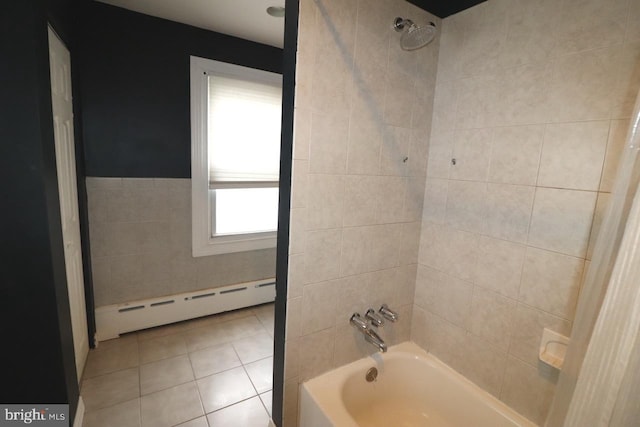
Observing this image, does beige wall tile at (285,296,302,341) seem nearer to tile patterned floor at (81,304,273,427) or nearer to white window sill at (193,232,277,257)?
tile patterned floor at (81,304,273,427)

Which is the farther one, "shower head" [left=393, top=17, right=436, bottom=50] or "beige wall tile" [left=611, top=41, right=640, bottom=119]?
"shower head" [left=393, top=17, right=436, bottom=50]

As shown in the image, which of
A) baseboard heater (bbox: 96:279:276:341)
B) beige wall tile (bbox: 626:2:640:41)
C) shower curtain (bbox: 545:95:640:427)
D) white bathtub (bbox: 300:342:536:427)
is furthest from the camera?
baseboard heater (bbox: 96:279:276:341)

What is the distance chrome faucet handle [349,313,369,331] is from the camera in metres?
1.51

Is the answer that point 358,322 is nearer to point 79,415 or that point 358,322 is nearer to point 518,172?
point 518,172

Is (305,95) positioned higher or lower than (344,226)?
higher

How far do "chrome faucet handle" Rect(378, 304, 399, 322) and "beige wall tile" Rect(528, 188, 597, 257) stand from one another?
0.73 metres

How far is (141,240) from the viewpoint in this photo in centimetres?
235

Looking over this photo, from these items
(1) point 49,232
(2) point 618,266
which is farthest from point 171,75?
(2) point 618,266

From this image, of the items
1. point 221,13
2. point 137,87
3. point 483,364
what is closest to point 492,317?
point 483,364

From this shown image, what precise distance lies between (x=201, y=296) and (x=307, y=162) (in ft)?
6.52

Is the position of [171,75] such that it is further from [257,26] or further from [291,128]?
[291,128]

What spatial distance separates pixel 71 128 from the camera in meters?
1.81

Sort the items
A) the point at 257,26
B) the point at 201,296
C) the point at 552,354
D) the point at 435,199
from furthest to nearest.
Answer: the point at 201,296, the point at 257,26, the point at 435,199, the point at 552,354

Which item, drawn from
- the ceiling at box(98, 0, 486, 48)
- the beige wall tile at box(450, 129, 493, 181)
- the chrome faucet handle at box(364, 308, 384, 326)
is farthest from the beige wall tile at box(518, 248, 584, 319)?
the ceiling at box(98, 0, 486, 48)
